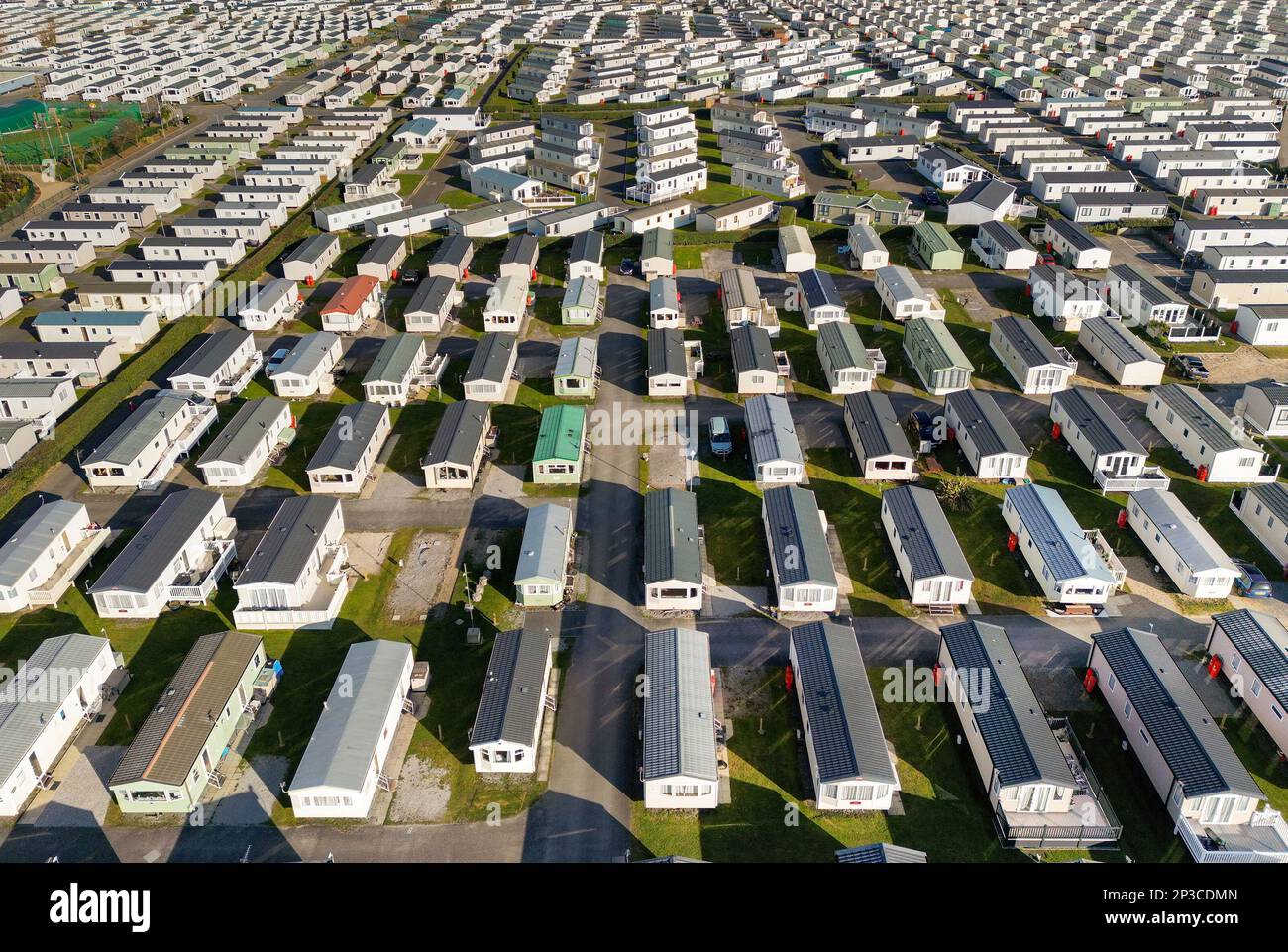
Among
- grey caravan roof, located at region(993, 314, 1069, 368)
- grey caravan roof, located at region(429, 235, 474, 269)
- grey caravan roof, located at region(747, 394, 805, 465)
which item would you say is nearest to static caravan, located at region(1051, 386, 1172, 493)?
grey caravan roof, located at region(993, 314, 1069, 368)

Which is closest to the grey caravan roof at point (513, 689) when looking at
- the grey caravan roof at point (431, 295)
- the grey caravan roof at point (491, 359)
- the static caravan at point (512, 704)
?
the static caravan at point (512, 704)

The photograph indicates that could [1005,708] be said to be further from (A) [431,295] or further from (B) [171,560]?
(A) [431,295]

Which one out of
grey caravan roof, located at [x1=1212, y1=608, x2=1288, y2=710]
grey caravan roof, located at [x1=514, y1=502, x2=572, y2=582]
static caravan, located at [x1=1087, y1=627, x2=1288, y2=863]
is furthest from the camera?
grey caravan roof, located at [x1=514, y1=502, x2=572, y2=582]

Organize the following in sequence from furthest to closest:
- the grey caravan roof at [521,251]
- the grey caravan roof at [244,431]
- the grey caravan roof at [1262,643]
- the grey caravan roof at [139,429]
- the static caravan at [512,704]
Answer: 1. the grey caravan roof at [521,251]
2. the grey caravan roof at [244,431]
3. the grey caravan roof at [139,429]
4. the grey caravan roof at [1262,643]
5. the static caravan at [512,704]

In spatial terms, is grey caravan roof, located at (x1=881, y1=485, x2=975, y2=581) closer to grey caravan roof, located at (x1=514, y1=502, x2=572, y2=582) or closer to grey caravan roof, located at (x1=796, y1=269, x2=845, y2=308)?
grey caravan roof, located at (x1=514, y1=502, x2=572, y2=582)

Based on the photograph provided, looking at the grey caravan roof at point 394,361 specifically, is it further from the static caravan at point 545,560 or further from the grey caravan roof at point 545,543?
the static caravan at point 545,560

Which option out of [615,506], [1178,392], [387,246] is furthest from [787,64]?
[615,506]
